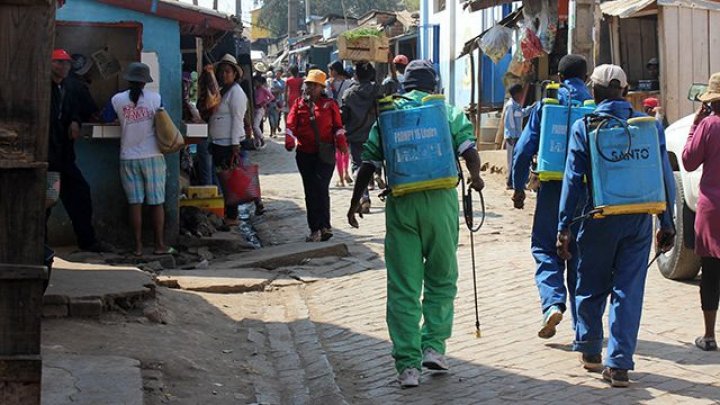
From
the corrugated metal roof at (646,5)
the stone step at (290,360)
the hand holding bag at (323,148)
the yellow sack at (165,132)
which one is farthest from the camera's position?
the corrugated metal roof at (646,5)

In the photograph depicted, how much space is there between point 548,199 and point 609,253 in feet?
3.30

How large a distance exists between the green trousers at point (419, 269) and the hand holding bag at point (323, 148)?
5.07 meters

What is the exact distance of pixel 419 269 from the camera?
677cm

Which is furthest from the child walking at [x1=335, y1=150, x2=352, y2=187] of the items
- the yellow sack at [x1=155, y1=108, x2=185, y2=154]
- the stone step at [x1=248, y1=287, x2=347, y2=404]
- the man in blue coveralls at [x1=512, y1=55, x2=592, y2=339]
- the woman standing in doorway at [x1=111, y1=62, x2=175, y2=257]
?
the man in blue coveralls at [x1=512, y1=55, x2=592, y2=339]

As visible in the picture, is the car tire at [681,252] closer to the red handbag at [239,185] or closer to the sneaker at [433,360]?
the sneaker at [433,360]

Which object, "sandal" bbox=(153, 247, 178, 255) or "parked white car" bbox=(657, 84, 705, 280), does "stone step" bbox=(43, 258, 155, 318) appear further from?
"parked white car" bbox=(657, 84, 705, 280)

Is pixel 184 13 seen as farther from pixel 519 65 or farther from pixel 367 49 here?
pixel 519 65

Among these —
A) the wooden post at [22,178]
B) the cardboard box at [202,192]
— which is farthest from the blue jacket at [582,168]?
the cardboard box at [202,192]

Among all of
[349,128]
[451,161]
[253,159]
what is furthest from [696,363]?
[253,159]

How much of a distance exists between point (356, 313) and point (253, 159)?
49.8 ft

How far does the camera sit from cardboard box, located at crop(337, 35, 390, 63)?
52.4 feet

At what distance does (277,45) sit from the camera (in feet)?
204

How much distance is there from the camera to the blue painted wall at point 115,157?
11.2 m

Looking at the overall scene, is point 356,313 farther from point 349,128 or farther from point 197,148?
point 197,148
